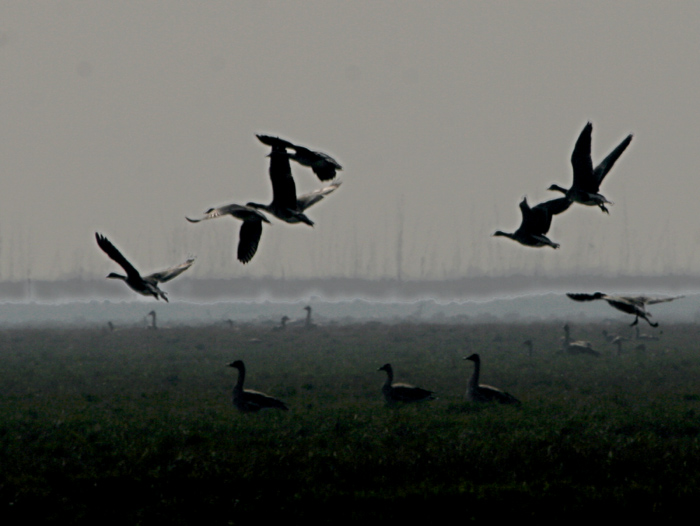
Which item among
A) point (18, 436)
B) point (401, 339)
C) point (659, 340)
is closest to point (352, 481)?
point (18, 436)

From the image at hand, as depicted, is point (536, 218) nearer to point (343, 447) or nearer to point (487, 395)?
point (343, 447)

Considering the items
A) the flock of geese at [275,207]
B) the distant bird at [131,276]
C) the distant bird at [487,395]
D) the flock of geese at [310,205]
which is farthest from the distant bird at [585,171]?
the distant bird at [487,395]

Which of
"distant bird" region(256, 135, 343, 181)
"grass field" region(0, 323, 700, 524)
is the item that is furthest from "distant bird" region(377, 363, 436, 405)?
"distant bird" region(256, 135, 343, 181)

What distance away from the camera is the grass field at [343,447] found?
11492 millimetres

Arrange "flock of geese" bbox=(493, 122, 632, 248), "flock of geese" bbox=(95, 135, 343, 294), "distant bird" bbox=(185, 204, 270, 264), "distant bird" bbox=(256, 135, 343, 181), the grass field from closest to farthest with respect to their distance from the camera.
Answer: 1. "distant bird" bbox=(256, 135, 343, 181)
2. "flock of geese" bbox=(95, 135, 343, 294)
3. "distant bird" bbox=(185, 204, 270, 264)
4. "flock of geese" bbox=(493, 122, 632, 248)
5. the grass field

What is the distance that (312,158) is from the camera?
5324mm

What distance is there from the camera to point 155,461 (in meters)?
14.0

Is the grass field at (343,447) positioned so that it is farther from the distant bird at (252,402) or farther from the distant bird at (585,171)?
the distant bird at (585,171)

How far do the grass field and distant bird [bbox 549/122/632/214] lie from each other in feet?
21.9

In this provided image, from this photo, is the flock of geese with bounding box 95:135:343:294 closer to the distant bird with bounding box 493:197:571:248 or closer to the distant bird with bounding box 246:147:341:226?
the distant bird with bounding box 246:147:341:226

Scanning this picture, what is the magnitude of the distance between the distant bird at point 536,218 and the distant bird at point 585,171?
0.11m

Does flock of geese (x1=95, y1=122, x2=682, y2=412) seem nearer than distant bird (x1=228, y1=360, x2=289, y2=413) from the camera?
Yes

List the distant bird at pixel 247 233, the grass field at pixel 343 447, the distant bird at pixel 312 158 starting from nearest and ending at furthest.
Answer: the distant bird at pixel 312 158 < the distant bird at pixel 247 233 < the grass field at pixel 343 447

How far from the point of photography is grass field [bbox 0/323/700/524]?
11492 mm
